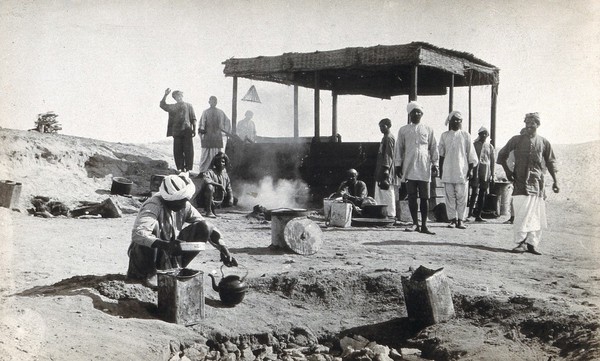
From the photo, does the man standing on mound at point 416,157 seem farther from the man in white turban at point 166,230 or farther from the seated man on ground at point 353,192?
the man in white turban at point 166,230

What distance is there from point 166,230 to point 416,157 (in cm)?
456

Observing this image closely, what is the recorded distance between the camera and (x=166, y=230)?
480 cm

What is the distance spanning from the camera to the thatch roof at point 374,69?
10.8 m

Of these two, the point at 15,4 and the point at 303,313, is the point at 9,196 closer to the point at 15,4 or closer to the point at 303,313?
the point at 15,4

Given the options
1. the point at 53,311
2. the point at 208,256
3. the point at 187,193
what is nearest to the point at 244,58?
the point at 208,256

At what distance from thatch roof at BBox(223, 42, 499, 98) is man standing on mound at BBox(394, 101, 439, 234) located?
8.58ft

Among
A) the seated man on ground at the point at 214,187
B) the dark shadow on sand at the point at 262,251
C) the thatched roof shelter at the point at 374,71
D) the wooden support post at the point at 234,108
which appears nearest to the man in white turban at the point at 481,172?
the thatched roof shelter at the point at 374,71

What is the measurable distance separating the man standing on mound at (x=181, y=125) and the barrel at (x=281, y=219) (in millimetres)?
5731

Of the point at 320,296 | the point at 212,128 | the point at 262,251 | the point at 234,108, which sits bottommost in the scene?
the point at 320,296

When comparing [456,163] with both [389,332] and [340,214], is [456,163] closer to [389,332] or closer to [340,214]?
[340,214]

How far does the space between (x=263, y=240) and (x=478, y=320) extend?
149 inches

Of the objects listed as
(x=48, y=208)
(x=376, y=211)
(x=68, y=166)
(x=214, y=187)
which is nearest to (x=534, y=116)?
(x=376, y=211)

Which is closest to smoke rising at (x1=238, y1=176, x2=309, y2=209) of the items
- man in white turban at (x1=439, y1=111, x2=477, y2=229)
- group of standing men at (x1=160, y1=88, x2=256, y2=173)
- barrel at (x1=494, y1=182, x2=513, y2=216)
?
group of standing men at (x1=160, y1=88, x2=256, y2=173)

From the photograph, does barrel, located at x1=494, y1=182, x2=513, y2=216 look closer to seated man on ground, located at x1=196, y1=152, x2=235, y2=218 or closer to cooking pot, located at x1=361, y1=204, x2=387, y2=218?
cooking pot, located at x1=361, y1=204, x2=387, y2=218
